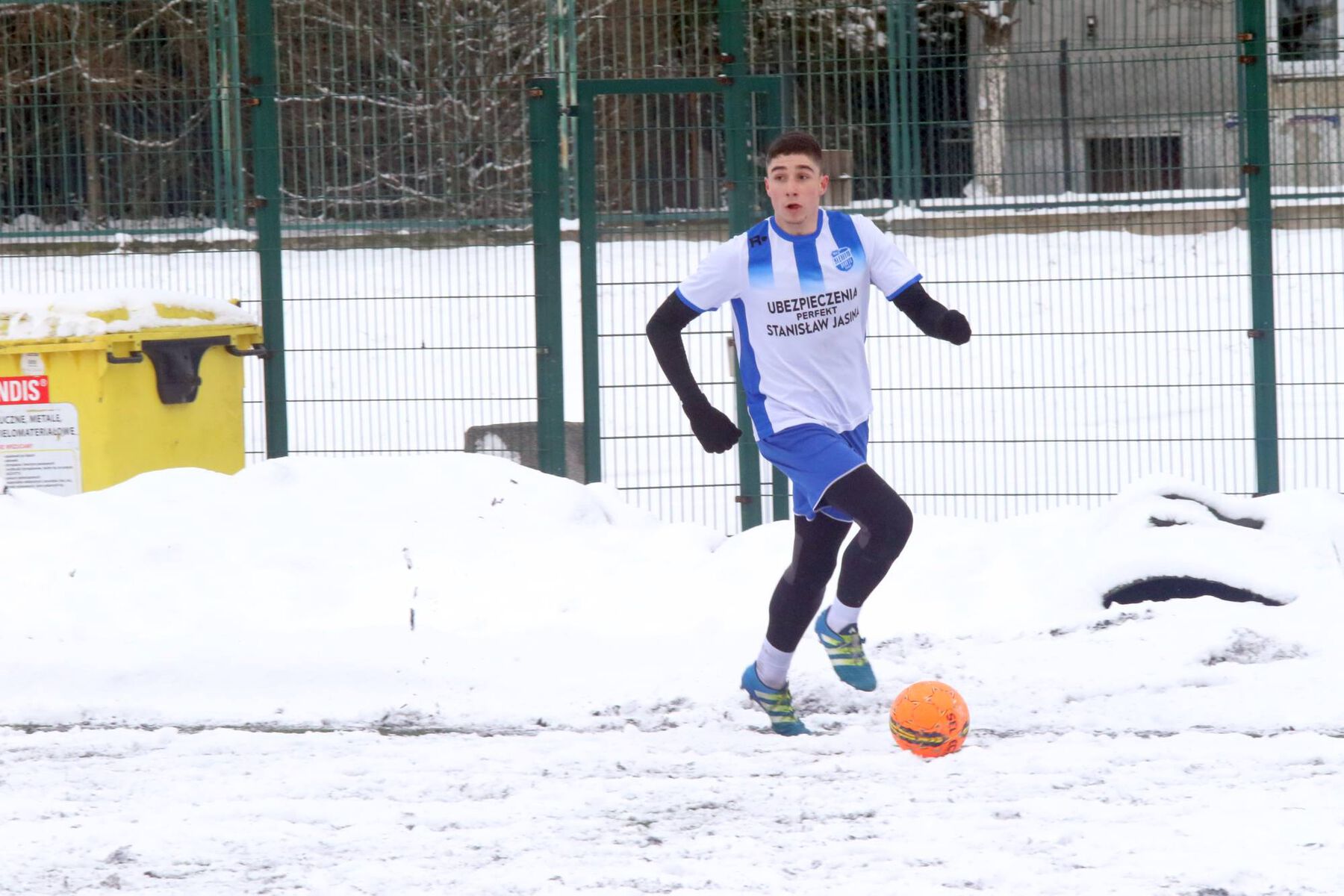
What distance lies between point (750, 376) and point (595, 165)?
262cm

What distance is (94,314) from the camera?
298 inches

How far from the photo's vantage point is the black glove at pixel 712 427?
5320mm

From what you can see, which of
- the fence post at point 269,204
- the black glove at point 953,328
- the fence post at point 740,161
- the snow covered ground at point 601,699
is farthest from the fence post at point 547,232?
the black glove at point 953,328

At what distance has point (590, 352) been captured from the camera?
788cm

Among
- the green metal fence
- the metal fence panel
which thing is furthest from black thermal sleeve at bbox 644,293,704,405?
the metal fence panel

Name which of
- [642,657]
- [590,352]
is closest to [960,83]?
[590,352]

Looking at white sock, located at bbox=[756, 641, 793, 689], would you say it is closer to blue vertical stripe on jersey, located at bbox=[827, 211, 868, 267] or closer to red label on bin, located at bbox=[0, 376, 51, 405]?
blue vertical stripe on jersey, located at bbox=[827, 211, 868, 267]

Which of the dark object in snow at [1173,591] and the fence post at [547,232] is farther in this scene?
the fence post at [547,232]

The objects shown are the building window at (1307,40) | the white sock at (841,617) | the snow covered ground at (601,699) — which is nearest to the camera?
the snow covered ground at (601,699)

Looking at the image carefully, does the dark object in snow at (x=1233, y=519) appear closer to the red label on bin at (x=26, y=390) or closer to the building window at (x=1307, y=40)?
the building window at (x=1307, y=40)

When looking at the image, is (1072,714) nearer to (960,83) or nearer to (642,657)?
(642,657)

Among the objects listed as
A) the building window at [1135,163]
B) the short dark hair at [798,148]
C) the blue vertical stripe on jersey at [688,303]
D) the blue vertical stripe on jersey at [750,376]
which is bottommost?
the blue vertical stripe on jersey at [750,376]

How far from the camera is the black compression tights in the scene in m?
5.25

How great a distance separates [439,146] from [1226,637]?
4.13m
